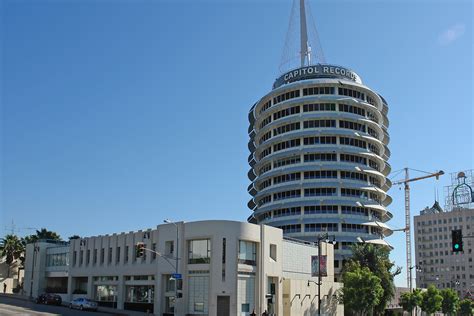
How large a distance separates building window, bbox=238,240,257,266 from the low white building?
0.11 metres

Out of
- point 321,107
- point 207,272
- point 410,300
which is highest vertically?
point 321,107

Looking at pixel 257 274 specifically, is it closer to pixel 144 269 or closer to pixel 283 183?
pixel 144 269

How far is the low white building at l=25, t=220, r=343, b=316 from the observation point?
198 ft

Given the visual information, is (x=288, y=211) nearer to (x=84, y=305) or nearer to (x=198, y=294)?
(x=198, y=294)

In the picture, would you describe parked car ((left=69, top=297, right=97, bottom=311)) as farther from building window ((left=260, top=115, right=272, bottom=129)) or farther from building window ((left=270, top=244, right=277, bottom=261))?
building window ((left=260, top=115, right=272, bottom=129))

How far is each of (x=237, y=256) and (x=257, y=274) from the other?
3.98 metres

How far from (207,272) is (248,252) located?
17.3 feet

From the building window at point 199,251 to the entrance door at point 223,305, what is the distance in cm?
439

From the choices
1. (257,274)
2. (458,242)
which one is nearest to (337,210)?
(257,274)

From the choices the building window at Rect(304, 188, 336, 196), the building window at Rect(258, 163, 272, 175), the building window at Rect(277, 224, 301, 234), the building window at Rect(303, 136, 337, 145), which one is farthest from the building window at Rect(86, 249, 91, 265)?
the building window at Rect(303, 136, 337, 145)

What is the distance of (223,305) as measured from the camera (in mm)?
59531

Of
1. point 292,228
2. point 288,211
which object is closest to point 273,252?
point 292,228

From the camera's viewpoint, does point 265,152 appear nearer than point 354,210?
No

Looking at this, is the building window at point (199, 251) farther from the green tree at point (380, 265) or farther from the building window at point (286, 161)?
the building window at point (286, 161)
